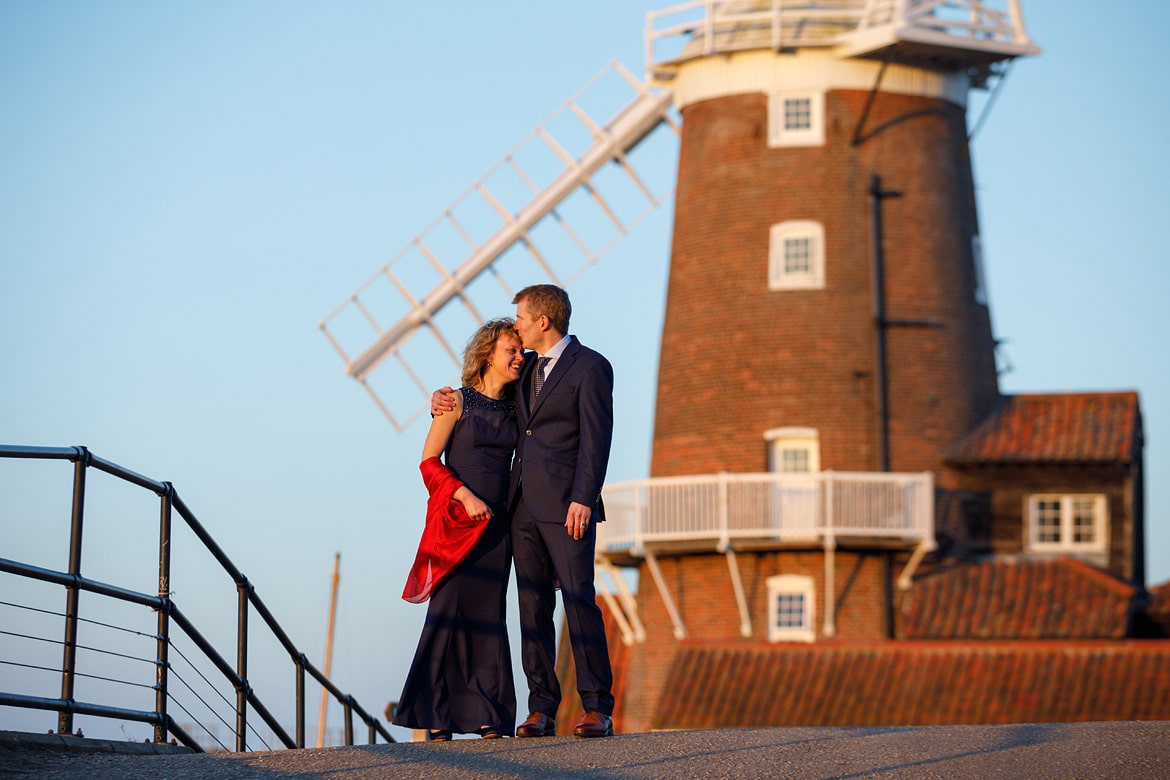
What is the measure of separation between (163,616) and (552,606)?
1801 millimetres

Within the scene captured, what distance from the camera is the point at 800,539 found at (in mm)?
26391

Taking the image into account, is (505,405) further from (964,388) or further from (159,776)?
(964,388)

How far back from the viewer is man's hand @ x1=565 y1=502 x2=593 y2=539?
8812 mm

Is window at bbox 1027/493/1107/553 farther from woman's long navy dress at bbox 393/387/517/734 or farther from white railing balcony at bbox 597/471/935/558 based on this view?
woman's long navy dress at bbox 393/387/517/734

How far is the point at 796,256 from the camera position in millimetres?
27672

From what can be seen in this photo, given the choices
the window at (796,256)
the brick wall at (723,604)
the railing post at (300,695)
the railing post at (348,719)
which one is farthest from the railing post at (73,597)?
the window at (796,256)

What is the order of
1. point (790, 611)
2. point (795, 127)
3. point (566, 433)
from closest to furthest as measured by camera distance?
point (566, 433), point (790, 611), point (795, 127)

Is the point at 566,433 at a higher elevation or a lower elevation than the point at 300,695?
higher

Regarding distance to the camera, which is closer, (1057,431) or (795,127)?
(1057,431)

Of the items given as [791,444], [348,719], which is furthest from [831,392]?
[348,719]

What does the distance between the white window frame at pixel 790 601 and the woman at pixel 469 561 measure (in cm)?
1775

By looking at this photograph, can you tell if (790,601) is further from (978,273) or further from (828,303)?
(978,273)

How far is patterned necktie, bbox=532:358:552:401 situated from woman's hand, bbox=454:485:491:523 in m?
0.54

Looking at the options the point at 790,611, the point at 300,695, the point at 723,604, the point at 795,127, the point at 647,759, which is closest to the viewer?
the point at 647,759
